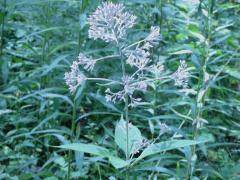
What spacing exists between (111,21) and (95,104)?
245 cm

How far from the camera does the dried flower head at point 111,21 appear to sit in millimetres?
1825

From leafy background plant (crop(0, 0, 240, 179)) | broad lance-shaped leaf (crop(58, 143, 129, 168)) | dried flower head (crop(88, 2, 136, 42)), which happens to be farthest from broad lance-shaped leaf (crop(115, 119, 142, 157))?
leafy background plant (crop(0, 0, 240, 179))

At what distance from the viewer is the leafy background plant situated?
3.11 meters

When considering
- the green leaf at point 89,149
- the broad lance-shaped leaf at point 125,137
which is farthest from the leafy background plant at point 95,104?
the green leaf at point 89,149

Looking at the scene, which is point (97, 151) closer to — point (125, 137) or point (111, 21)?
point (125, 137)

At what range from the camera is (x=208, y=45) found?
323 cm

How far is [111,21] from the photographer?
184cm

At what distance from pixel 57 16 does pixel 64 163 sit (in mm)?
1856

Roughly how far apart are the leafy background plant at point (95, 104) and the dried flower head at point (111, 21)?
102cm

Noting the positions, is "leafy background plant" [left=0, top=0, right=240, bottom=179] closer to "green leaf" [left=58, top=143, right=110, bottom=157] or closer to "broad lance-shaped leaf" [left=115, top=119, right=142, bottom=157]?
"broad lance-shaped leaf" [left=115, top=119, right=142, bottom=157]

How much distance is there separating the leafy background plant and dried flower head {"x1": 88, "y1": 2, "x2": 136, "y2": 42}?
40.2 inches

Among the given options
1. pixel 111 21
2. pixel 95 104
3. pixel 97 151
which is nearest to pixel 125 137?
pixel 97 151

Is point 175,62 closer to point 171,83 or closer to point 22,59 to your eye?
point 171,83

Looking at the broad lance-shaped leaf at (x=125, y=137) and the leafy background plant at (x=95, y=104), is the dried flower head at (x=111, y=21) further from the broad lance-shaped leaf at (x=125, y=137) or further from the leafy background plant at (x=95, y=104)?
the leafy background plant at (x=95, y=104)
